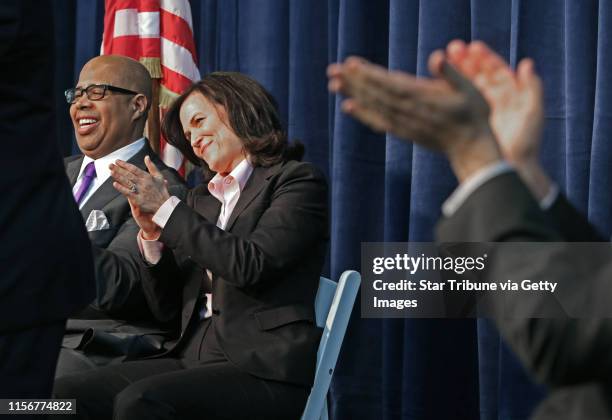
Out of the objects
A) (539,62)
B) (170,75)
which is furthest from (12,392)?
(170,75)

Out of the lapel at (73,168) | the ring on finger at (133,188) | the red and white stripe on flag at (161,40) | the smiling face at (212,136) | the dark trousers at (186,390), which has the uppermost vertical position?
the red and white stripe on flag at (161,40)

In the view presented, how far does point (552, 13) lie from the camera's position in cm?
269

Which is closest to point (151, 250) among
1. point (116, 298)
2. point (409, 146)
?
point (116, 298)

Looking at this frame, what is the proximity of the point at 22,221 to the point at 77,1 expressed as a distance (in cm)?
238

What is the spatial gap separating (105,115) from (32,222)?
1.24 meters

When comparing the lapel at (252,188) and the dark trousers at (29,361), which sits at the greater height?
the lapel at (252,188)

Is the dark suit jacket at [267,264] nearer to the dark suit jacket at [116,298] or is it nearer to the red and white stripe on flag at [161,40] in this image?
the dark suit jacket at [116,298]

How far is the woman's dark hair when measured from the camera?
2363mm

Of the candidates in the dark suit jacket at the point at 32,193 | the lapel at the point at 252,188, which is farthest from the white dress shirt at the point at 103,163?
the dark suit jacket at the point at 32,193

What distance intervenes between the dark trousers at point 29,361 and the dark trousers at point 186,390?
441 millimetres

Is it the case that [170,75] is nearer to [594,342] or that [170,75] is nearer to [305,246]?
[305,246]

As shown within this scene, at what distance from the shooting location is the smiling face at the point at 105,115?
2.75 metres

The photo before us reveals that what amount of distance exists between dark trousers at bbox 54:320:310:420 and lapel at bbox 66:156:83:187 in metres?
0.66

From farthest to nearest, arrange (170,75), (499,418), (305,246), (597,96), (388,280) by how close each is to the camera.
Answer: (170,75) < (388,280) < (499,418) < (597,96) < (305,246)
